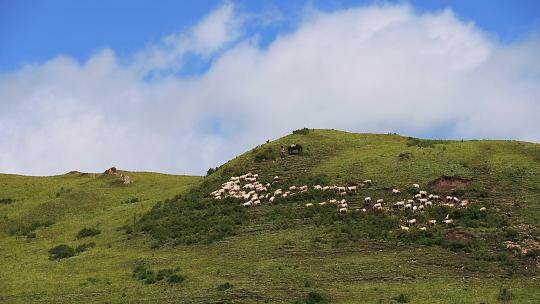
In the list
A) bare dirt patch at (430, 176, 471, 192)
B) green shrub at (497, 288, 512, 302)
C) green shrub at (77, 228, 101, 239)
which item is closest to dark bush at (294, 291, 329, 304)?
green shrub at (497, 288, 512, 302)

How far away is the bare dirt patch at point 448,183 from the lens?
6206 cm

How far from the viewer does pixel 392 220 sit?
57594 mm

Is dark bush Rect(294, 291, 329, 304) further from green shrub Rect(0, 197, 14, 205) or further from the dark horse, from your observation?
green shrub Rect(0, 197, 14, 205)

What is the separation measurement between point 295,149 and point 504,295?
33723 millimetres

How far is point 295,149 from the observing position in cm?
7456

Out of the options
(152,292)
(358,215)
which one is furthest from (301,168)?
(152,292)

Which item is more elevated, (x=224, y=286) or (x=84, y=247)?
(x=84, y=247)

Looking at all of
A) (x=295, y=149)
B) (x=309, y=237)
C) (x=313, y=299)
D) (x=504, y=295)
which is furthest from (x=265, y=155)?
(x=504, y=295)

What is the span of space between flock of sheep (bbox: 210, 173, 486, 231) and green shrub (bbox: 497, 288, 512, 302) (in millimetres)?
11273

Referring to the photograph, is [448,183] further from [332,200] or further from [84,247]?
[84,247]

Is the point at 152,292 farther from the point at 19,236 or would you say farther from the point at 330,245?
the point at 19,236

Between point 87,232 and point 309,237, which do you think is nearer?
point 309,237

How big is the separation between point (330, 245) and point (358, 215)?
5468mm

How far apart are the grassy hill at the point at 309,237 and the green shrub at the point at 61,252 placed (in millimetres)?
816
